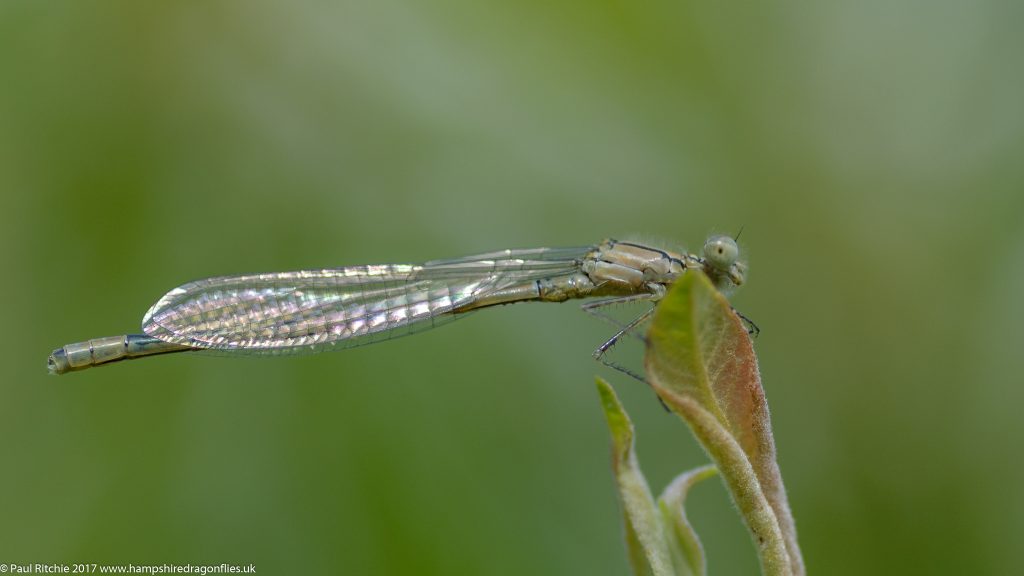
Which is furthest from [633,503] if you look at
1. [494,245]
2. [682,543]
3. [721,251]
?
[494,245]

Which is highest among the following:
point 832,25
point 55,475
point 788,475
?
point 832,25

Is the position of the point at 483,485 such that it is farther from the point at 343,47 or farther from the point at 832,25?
the point at 832,25

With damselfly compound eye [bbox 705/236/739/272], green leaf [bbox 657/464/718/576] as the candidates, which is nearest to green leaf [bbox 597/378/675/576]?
green leaf [bbox 657/464/718/576]

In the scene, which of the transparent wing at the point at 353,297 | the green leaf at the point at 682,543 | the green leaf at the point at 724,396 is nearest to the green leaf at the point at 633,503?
the green leaf at the point at 682,543

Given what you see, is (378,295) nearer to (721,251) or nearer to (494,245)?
(494,245)

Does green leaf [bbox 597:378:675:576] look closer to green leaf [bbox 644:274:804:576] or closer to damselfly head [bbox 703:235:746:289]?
green leaf [bbox 644:274:804:576]

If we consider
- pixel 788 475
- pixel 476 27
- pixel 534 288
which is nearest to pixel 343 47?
pixel 476 27
